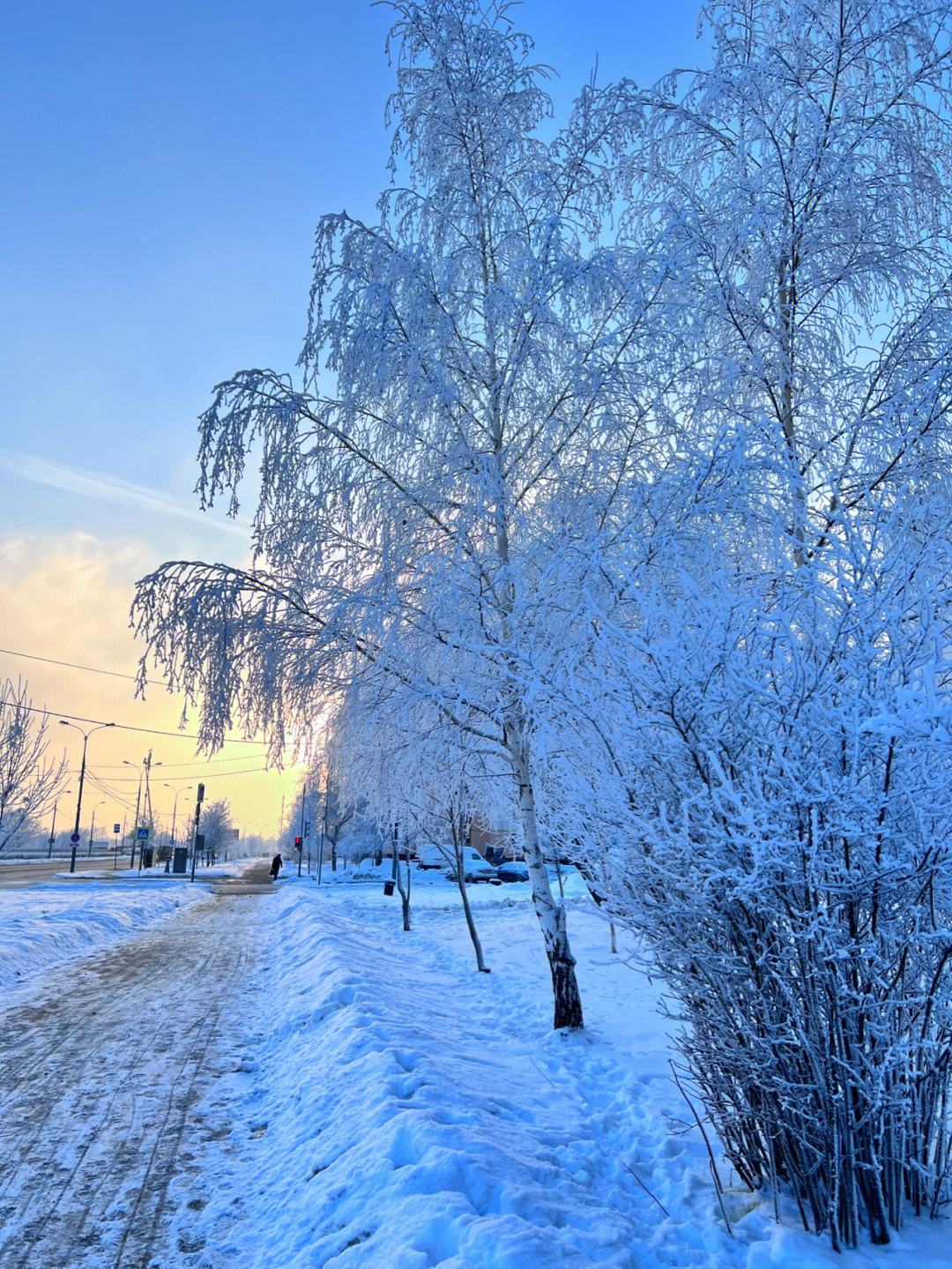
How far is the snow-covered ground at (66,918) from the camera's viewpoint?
10516 mm

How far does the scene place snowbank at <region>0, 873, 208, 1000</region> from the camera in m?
10.5

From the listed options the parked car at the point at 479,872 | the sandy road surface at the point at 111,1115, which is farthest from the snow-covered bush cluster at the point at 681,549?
the parked car at the point at 479,872

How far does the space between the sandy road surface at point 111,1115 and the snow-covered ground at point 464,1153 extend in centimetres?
19

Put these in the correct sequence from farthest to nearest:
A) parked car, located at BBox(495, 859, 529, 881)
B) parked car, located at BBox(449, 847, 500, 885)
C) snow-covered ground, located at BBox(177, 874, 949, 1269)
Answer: parked car, located at BBox(495, 859, 529, 881), parked car, located at BBox(449, 847, 500, 885), snow-covered ground, located at BBox(177, 874, 949, 1269)

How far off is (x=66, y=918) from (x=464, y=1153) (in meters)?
14.4

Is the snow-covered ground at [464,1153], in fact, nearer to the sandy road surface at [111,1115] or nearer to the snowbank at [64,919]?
the sandy road surface at [111,1115]

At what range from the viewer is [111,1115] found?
15.3 ft

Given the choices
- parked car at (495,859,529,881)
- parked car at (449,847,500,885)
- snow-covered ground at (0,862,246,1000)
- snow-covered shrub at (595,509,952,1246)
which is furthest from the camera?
parked car at (495,859,529,881)

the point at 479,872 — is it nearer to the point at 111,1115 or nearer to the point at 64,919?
the point at 64,919

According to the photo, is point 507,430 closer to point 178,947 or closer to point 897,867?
point 897,867

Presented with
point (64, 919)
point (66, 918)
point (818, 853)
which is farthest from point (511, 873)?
point (818, 853)

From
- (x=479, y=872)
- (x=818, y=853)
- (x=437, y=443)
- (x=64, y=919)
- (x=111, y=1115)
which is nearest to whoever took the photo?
(x=818, y=853)

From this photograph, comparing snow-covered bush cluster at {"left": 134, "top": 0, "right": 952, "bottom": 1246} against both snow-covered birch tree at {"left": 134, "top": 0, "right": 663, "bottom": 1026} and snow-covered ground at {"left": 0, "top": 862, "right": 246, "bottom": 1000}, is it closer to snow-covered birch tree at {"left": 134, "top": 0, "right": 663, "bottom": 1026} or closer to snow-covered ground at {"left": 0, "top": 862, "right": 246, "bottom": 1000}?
snow-covered birch tree at {"left": 134, "top": 0, "right": 663, "bottom": 1026}

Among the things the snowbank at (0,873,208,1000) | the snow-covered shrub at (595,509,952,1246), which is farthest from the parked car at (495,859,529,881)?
the snow-covered shrub at (595,509,952,1246)
